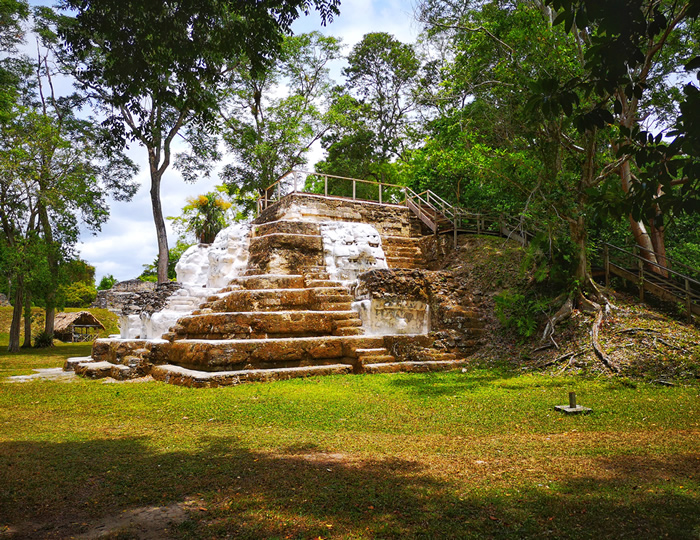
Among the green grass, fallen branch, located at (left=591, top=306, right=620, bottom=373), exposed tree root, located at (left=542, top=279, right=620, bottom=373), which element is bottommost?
the green grass

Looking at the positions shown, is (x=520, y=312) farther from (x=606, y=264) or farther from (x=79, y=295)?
(x=79, y=295)

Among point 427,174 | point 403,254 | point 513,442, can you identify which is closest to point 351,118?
point 427,174

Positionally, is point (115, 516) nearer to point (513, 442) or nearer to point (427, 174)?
point (513, 442)

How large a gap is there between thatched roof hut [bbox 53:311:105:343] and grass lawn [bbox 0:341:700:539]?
67.9 ft

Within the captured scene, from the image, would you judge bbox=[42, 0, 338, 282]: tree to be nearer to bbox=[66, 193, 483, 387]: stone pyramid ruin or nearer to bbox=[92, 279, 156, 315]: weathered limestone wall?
bbox=[66, 193, 483, 387]: stone pyramid ruin

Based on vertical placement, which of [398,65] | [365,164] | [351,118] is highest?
[398,65]

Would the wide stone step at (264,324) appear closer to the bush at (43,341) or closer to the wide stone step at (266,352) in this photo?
the wide stone step at (266,352)

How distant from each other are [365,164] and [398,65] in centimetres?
557

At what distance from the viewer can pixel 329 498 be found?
321 cm

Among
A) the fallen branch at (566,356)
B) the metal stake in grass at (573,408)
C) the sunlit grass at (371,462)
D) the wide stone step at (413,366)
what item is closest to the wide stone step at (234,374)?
the wide stone step at (413,366)

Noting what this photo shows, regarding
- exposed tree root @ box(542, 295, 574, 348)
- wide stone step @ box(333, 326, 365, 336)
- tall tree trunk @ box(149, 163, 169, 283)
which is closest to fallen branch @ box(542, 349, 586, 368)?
exposed tree root @ box(542, 295, 574, 348)

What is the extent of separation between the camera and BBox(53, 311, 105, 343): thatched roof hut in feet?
83.0

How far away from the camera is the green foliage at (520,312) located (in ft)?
33.1

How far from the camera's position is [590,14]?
2.71 meters
